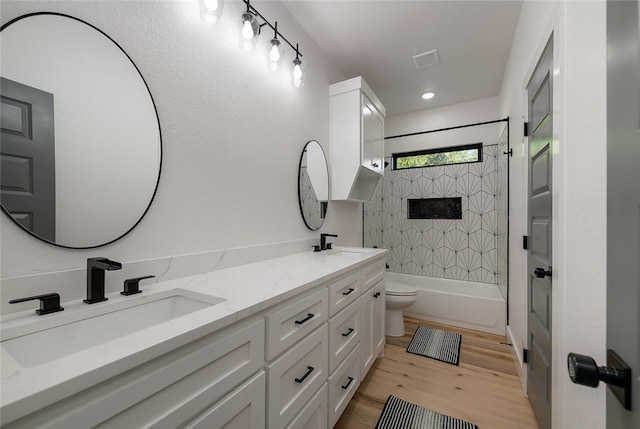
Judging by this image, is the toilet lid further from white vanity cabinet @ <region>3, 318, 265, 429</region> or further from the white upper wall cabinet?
white vanity cabinet @ <region>3, 318, 265, 429</region>

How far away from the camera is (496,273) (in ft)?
10.5

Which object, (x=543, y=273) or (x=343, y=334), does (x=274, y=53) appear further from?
(x=543, y=273)

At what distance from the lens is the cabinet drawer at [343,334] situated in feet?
4.39

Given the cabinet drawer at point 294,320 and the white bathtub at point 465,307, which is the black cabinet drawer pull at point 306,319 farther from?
the white bathtub at point 465,307

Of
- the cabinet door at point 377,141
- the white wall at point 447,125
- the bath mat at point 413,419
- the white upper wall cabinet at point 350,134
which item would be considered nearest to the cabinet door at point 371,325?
the bath mat at point 413,419

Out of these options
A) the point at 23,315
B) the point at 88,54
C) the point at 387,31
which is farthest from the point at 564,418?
the point at 387,31

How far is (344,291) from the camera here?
4.91 ft

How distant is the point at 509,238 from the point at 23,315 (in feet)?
9.94

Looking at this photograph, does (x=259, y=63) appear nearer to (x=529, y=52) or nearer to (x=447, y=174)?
(x=529, y=52)

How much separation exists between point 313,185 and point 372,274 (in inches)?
33.1

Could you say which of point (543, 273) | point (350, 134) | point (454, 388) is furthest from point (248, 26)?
point (454, 388)

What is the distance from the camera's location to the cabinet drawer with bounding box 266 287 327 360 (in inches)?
36.5

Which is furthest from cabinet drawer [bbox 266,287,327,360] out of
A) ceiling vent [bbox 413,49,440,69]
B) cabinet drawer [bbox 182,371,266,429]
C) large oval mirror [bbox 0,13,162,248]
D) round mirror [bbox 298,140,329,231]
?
ceiling vent [bbox 413,49,440,69]

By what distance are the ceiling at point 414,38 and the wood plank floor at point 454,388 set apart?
104 inches
